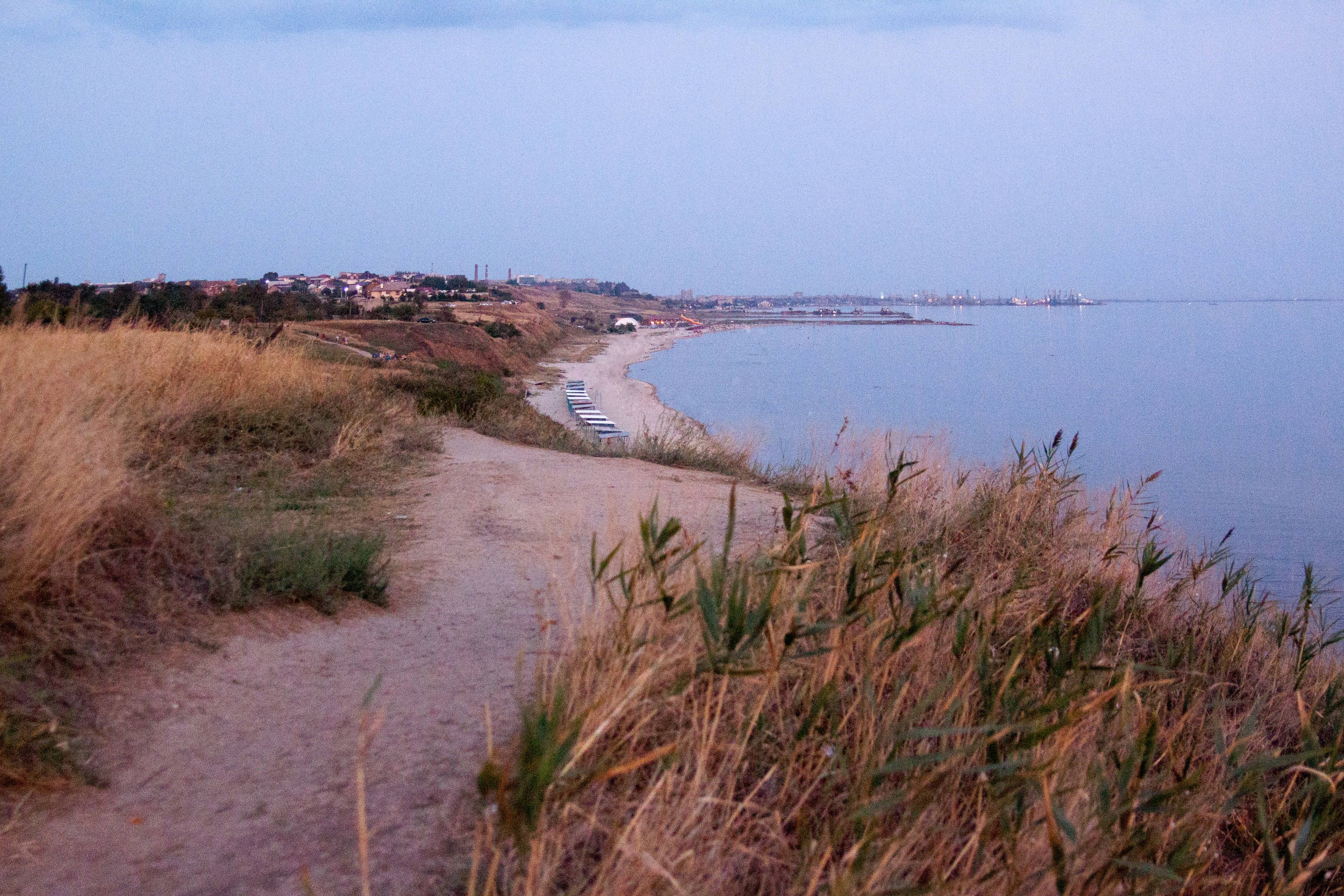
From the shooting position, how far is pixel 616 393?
40.4 m

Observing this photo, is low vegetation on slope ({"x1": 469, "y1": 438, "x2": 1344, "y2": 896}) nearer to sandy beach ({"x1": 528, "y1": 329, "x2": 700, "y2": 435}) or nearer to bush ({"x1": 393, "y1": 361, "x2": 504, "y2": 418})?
sandy beach ({"x1": 528, "y1": 329, "x2": 700, "y2": 435})

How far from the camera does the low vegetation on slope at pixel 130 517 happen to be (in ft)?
11.4

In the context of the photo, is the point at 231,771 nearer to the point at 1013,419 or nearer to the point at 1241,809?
the point at 1241,809

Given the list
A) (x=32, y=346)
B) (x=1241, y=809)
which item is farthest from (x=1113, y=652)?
(x=32, y=346)

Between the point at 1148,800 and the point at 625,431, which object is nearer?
the point at 1148,800

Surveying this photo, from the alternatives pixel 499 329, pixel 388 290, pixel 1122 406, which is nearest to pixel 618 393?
pixel 499 329

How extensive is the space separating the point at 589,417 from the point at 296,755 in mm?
22789

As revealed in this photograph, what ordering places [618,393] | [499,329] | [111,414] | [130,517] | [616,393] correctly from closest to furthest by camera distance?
[130,517] → [111,414] → [616,393] → [618,393] → [499,329]

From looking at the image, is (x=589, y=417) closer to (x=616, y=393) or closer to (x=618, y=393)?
(x=616, y=393)

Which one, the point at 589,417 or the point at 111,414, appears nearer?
the point at 111,414

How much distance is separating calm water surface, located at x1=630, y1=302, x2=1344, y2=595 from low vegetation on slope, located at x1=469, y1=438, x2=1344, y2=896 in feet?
20.5

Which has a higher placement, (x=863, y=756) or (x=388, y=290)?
(x=388, y=290)

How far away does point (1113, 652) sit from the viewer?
554cm

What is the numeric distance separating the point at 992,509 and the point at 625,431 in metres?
18.0
